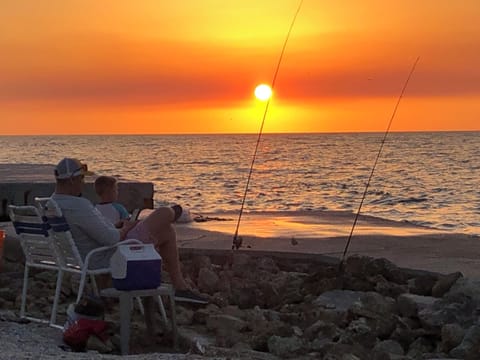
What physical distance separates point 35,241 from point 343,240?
5.16 meters

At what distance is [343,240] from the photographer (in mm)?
10516

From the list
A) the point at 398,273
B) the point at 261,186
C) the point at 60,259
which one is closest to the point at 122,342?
the point at 60,259

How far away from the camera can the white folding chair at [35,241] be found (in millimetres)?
5895

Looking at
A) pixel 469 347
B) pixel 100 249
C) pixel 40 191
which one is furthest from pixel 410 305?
pixel 40 191

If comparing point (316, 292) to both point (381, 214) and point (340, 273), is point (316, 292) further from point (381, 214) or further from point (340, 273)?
point (381, 214)

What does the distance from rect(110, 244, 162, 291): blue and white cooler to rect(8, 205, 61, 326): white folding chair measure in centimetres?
62

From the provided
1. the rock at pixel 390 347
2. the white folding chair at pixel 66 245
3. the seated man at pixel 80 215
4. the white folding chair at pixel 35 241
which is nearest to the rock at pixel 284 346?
the rock at pixel 390 347

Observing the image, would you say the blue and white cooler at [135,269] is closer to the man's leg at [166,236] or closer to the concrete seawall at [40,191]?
the man's leg at [166,236]

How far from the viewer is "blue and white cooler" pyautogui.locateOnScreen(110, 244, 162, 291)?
5.41 meters

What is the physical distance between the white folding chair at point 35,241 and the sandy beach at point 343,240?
3490mm

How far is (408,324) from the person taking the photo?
625 cm

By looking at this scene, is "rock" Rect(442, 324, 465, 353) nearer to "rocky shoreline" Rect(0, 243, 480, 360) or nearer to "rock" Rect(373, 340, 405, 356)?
"rocky shoreline" Rect(0, 243, 480, 360)

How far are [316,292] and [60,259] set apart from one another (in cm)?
239

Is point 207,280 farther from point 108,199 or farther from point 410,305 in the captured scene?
point 410,305
